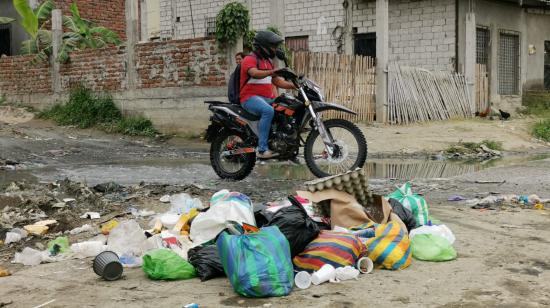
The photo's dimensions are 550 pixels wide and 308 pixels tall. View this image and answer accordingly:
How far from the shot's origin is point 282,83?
739cm

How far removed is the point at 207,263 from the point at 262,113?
387 centimetres

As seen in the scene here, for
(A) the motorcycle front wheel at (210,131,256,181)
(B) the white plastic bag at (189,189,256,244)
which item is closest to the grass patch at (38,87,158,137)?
(A) the motorcycle front wheel at (210,131,256,181)

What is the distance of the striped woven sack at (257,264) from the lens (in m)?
3.23

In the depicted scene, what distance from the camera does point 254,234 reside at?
3471 mm

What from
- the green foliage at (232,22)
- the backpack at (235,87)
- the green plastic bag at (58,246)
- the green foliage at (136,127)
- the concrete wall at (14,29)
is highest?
the concrete wall at (14,29)

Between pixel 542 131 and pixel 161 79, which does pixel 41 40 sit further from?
pixel 542 131

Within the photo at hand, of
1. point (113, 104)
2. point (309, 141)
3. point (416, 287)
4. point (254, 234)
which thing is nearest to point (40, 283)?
point (254, 234)

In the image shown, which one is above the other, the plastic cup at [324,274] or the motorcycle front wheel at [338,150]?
the motorcycle front wheel at [338,150]

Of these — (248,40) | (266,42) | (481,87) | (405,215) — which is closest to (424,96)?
(481,87)

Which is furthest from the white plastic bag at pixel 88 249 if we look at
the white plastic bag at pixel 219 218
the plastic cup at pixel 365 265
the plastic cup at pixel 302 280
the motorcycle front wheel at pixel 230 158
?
the motorcycle front wheel at pixel 230 158

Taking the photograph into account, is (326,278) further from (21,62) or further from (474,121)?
(21,62)

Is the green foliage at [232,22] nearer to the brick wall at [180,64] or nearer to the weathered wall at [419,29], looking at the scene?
the brick wall at [180,64]

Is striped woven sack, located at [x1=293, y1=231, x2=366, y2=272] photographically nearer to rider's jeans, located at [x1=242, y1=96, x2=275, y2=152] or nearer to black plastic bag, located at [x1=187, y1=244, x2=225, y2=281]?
black plastic bag, located at [x1=187, y1=244, x2=225, y2=281]

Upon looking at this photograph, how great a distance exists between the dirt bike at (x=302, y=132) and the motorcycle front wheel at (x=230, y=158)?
1cm
